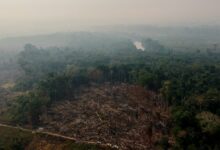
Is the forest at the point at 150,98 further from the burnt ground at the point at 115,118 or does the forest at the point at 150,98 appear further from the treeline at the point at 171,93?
the burnt ground at the point at 115,118

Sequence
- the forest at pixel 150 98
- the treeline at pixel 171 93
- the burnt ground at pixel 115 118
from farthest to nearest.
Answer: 1. the burnt ground at pixel 115 118
2. the forest at pixel 150 98
3. the treeline at pixel 171 93

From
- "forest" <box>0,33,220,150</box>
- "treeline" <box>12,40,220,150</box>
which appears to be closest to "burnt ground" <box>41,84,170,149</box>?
"forest" <box>0,33,220,150</box>

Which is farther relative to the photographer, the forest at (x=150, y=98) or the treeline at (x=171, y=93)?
the forest at (x=150, y=98)

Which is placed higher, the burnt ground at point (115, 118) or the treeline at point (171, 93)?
the treeline at point (171, 93)

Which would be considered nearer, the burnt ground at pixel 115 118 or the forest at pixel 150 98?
the forest at pixel 150 98

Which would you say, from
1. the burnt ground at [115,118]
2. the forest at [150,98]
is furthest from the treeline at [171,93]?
the burnt ground at [115,118]

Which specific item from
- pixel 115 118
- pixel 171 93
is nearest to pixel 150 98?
pixel 171 93

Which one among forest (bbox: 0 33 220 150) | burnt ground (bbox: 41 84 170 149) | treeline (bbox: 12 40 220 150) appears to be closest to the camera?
treeline (bbox: 12 40 220 150)

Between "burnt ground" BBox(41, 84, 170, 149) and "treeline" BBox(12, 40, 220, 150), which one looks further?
"burnt ground" BBox(41, 84, 170, 149)

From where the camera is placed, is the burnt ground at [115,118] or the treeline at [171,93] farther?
the burnt ground at [115,118]

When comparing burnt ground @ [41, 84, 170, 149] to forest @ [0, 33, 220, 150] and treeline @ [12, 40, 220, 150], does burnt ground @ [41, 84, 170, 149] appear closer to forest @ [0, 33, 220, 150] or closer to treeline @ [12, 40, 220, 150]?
forest @ [0, 33, 220, 150]

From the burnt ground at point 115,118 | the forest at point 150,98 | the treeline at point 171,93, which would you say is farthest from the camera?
the burnt ground at point 115,118

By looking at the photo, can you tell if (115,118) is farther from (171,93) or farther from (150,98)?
→ (171,93)

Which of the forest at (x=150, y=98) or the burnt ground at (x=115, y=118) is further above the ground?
the forest at (x=150, y=98)
